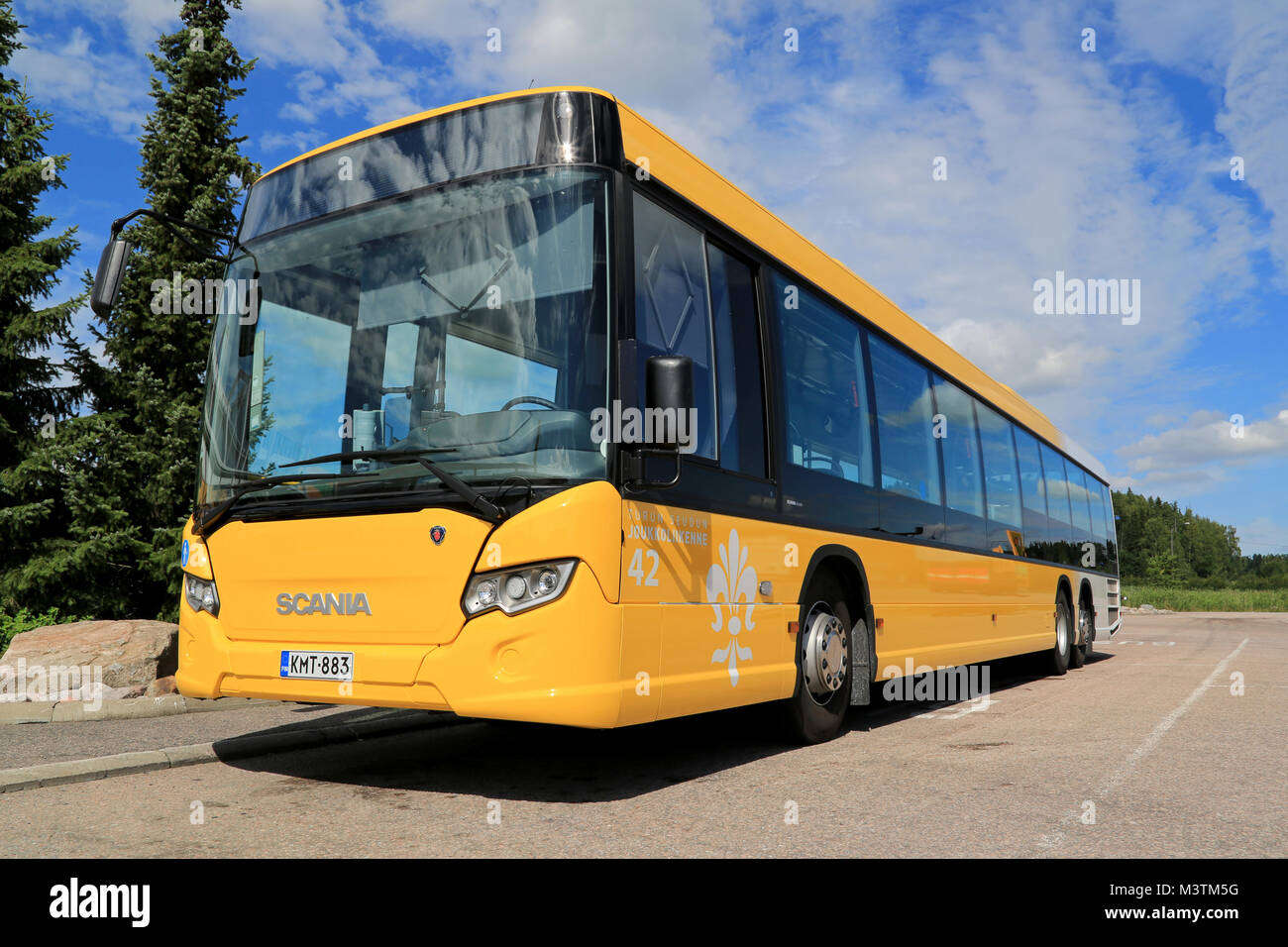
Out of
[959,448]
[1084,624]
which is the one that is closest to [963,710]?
[959,448]

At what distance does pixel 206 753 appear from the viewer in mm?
6184

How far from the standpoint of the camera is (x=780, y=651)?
20.4 ft

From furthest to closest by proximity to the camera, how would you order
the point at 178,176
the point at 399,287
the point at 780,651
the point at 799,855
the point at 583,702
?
the point at 178,176 → the point at 780,651 → the point at 399,287 → the point at 583,702 → the point at 799,855

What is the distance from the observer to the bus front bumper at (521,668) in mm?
4535

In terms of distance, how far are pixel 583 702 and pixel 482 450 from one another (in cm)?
124

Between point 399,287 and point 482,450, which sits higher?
point 399,287

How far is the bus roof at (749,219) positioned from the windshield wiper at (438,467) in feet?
5.97

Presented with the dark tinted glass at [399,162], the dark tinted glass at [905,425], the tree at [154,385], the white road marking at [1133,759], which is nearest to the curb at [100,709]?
the dark tinted glass at [399,162]

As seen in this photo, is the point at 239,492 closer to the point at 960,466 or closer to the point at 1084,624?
the point at 960,466

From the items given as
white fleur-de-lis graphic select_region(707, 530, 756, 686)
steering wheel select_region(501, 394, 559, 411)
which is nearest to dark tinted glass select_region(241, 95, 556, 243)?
A: steering wheel select_region(501, 394, 559, 411)

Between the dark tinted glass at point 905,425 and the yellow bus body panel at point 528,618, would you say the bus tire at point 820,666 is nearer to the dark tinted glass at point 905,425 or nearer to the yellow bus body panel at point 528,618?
the yellow bus body panel at point 528,618
